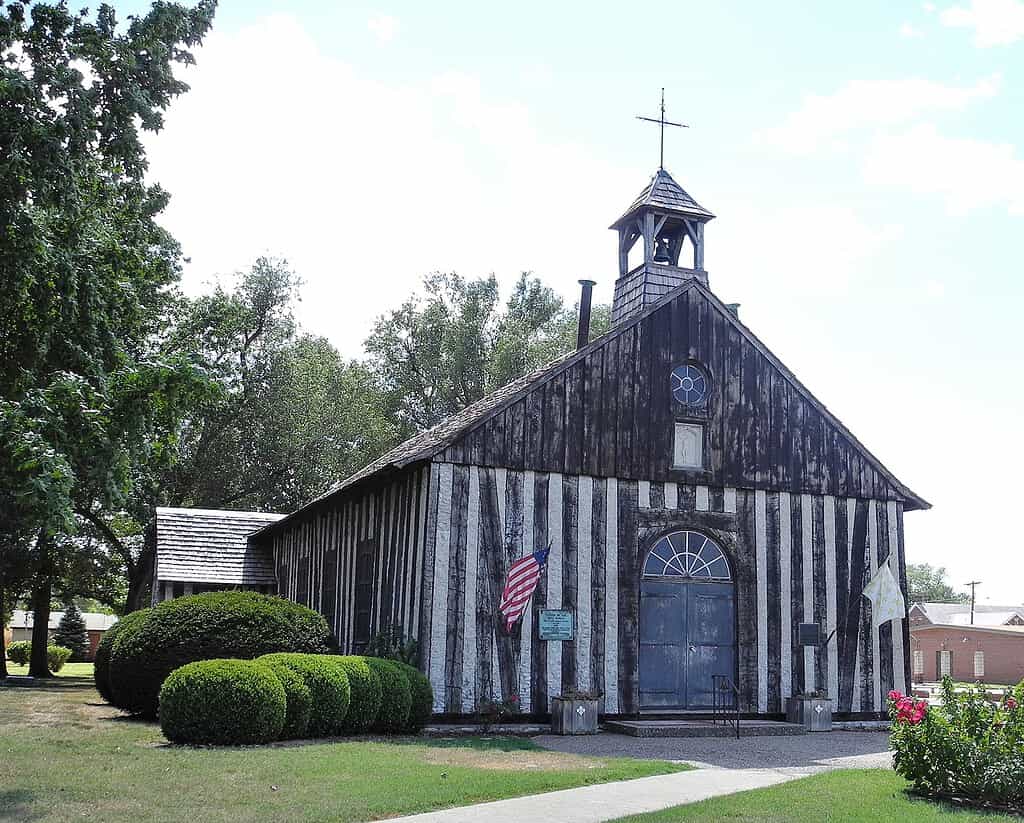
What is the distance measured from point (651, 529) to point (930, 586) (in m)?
116

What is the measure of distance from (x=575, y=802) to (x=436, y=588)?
22.9ft

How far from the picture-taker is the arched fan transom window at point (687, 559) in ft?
58.7

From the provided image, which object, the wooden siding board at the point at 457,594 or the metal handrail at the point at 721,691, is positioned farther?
the metal handrail at the point at 721,691

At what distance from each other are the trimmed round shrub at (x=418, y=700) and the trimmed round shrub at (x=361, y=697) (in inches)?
27.2

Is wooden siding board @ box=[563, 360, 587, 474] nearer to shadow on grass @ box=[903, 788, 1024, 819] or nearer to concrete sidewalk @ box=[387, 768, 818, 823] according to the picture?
concrete sidewalk @ box=[387, 768, 818, 823]

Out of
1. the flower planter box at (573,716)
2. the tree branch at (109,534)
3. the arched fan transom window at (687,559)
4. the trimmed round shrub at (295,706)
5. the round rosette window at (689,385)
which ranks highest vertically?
the round rosette window at (689,385)

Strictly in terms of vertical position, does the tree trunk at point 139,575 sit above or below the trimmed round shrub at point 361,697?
above

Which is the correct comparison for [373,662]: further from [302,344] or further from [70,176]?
[302,344]

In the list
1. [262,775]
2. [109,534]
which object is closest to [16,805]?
[262,775]

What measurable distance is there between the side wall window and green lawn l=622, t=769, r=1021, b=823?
392 inches

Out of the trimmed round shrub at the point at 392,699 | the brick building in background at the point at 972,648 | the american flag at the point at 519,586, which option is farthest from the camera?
the brick building in background at the point at 972,648

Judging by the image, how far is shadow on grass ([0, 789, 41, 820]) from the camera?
328 inches

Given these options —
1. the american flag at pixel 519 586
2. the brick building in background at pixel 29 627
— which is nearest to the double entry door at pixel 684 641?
the american flag at pixel 519 586

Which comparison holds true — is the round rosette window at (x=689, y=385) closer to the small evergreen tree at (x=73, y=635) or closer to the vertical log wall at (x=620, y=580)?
the vertical log wall at (x=620, y=580)
